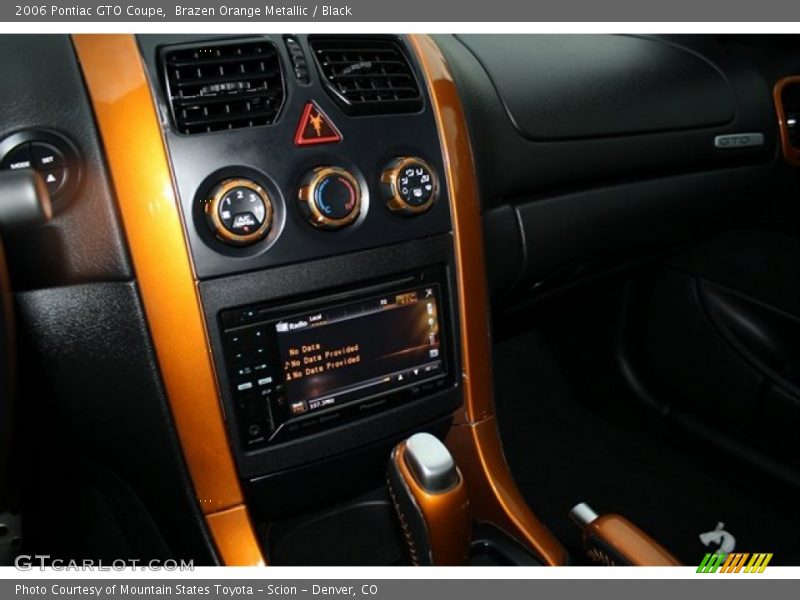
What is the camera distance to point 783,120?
1.66 metres

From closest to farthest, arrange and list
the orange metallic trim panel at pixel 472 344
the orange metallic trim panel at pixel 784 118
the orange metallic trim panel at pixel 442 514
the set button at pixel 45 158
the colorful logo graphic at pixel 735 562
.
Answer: the set button at pixel 45 158, the orange metallic trim panel at pixel 442 514, the orange metallic trim panel at pixel 472 344, the colorful logo graphic at pixel 735 562, the orange metallic trim panel at pixel 784 118

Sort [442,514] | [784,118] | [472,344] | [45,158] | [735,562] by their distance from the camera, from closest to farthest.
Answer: [45,158] → [442,514] → [472,344] → [735,562] → [784,118]

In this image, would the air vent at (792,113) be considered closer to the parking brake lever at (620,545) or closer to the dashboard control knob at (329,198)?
the parking brake lever at (620,545)

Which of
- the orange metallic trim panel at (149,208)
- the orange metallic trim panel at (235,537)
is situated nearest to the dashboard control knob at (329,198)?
the orange metallic trim panel at (149,208)

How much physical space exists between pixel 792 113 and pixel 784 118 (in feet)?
0.10

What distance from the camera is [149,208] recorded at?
86cm

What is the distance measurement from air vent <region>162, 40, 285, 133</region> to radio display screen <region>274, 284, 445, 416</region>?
26 cm

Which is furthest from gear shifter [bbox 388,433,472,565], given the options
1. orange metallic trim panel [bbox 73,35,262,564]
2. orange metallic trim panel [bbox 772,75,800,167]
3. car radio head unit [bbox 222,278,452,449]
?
orange metallic trim panel [bbox 772,75,800,167]

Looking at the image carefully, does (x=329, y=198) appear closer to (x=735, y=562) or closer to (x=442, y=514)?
(x=442, y=514)

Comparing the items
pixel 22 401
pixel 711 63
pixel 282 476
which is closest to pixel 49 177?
pixel 22 401

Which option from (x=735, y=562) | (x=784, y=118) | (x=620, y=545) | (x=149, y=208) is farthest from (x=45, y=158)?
(x=784, y=118)

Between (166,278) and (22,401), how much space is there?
28 centimetres

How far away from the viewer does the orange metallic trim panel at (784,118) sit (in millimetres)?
1653

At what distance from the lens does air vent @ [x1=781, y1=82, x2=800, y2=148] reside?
65.6 inches
